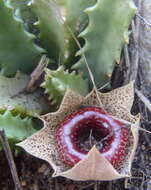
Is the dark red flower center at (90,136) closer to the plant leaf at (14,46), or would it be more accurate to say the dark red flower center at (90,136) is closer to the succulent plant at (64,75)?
the succulent plant at (64,75)

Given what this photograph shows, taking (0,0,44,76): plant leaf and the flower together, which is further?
(0,0,44,76): plant leaf

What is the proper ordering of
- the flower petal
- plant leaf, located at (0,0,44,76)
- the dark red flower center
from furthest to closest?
plant leaf, located at (0,0,44,76) < the dark red flower center < the flower petal

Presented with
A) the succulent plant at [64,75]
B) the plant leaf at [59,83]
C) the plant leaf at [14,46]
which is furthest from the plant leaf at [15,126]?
the plant leaf at [14,46]

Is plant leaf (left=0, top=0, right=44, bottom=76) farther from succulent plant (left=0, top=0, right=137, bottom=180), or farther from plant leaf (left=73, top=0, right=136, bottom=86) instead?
plant leaf (left=73, top=0, right=136, bottom=86)

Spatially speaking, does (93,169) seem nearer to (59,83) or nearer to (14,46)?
(59,83)

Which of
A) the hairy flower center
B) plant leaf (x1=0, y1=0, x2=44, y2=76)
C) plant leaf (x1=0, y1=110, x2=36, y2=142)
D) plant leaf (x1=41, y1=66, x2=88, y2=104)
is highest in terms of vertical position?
plant leaf (x1=0, y1=0, x2=44, y2=76)

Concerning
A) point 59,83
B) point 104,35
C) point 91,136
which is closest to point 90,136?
point 91,136

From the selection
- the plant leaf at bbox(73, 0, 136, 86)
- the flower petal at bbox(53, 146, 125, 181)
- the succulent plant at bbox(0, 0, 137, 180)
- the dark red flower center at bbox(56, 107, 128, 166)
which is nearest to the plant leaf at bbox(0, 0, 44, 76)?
the succulent plant at bbox(0, 0, 137, 180)
